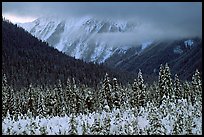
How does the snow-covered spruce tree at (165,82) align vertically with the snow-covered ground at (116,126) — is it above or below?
above

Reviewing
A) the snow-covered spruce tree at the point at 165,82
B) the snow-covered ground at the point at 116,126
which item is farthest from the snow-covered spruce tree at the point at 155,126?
the snow-covered spruce tree at the point at 165,82

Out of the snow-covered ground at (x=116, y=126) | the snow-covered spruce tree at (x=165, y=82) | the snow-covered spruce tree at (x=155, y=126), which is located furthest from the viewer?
the snow-covered spruce tree at (x=165, y=82)

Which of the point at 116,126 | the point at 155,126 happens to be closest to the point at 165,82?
the point at 116,126

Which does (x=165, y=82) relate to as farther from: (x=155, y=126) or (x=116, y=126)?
(x=155, y=126)

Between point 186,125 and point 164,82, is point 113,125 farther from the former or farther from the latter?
point 164,82

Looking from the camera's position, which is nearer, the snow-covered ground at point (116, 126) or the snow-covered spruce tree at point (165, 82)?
the snow-covered ground at point (116, 126)

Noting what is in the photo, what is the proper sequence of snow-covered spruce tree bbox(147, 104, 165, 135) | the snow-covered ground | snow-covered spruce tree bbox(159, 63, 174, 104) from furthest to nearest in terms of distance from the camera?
snow-covered spruce tree bbox(159, 63, 174, 104)
the snow-covered ground
snow-covered spruce tree bbox(147, 104, 165, 135)

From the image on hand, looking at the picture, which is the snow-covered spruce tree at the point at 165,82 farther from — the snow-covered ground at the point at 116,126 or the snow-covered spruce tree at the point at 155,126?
the snow-covered spruce tree at the point at 155,126

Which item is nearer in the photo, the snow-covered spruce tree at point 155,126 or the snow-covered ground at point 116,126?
the snow-covered spruce tree at point 155,126

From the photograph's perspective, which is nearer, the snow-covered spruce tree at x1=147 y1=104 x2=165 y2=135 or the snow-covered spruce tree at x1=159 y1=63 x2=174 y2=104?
the snow-covered spruce tree at x1=147 y1=104 x2=165 y2=135

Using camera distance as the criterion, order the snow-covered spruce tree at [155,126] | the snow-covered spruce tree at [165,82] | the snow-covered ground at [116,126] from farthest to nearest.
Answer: the snow-covered spruce tree at [165,82], the snow-covered ground at [116,126], the snow-covered spruce tree at [155,126]

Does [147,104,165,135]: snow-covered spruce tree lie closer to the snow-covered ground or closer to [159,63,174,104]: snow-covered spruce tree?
the snow-covered ground

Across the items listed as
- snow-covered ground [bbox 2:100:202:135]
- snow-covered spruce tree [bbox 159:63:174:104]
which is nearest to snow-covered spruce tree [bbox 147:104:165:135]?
snow-covered ground [bbox 2:100:202:135]

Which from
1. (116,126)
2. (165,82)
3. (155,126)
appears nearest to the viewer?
(155,126)
